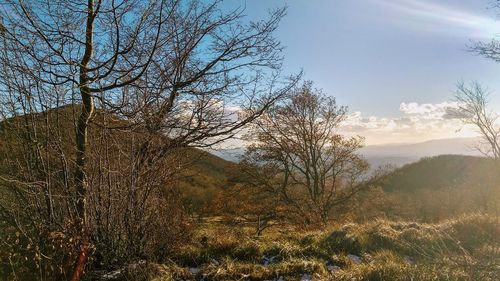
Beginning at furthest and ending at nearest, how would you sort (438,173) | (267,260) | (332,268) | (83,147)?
(438,173), (267,260), (332,268), (83,147)

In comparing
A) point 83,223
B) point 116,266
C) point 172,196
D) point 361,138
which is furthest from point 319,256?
point 361,138

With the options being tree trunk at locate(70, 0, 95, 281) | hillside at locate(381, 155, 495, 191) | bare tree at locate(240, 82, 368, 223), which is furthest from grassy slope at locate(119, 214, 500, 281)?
hillside at locate(381, 155, 495, 191)

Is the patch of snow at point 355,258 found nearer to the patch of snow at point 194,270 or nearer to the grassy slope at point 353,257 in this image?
the grassy slope at point 353,257

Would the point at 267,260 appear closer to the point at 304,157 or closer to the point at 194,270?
the point at 194,270

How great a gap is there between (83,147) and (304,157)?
43.9ft

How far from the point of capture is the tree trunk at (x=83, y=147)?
479 cm

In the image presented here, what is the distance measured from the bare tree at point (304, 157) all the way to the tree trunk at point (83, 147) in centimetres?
1117

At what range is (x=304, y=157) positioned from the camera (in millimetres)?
17906

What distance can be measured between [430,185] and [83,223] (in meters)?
29.9

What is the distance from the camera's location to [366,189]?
20.0 metres

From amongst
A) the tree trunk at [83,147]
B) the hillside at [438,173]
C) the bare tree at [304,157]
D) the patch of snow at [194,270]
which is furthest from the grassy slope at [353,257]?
the hillside at [438,173]

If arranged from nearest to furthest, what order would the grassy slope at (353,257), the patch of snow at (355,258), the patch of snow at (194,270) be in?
the grassy slope at (353,257)
the patch of snow at (194,270)
the patch of snow at (355,258)

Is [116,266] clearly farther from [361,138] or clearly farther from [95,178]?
[361,138]

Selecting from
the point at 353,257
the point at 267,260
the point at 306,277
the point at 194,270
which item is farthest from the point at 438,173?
the point at 194,270
